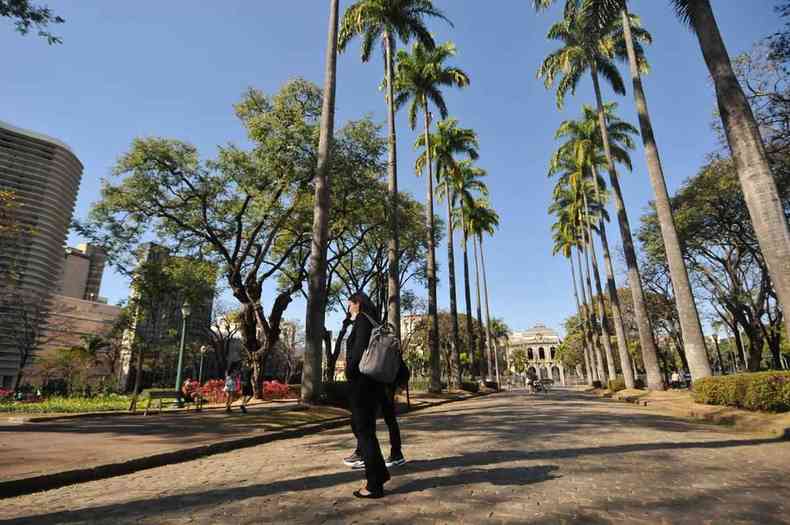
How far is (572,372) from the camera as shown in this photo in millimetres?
106875

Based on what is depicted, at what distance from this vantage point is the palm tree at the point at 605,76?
1898cm

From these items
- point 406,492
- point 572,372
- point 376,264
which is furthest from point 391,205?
point 572,372

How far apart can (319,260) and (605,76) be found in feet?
73.2

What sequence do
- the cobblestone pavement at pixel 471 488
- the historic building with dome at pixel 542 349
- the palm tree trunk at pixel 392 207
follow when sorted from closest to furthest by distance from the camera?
the cobblestone pavement at pixel 471 488 → the palm tree trunk at pixel 392 207 → the historic building with dome at pixel 542 349

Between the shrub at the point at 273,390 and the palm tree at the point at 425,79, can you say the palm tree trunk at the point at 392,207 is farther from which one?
the shrub at the point at 273,390

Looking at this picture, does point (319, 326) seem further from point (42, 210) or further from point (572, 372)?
point (572, 372)

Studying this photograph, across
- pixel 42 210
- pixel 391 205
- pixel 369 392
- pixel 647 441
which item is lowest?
pixel 647 441

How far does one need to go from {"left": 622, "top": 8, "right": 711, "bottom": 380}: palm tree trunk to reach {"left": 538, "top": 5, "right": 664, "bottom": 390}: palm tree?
15.2 ft

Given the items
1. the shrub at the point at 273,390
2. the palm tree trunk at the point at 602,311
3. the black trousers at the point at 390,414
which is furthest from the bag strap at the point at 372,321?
the palm tree trunk at the point at 602,311

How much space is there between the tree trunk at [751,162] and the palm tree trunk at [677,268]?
20.4 ft

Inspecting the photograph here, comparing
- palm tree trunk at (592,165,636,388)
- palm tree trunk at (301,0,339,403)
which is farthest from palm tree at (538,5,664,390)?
palm tree trunk at (301,0,339,403)

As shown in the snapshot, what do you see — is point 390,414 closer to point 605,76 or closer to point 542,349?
point 605,76

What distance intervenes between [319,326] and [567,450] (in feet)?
25.8

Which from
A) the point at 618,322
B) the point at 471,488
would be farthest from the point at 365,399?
the point at 618,322
